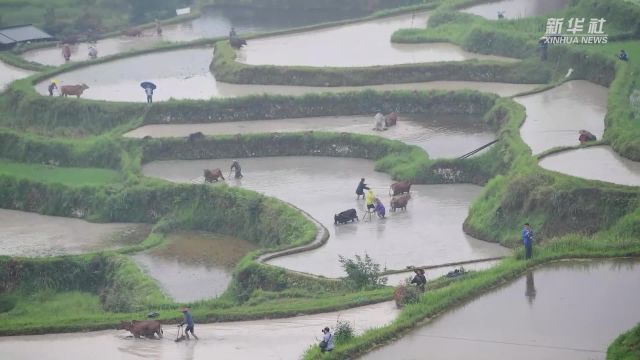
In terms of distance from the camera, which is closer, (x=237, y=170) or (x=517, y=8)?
(x=237, y=170)

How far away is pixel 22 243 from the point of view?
3372 cm

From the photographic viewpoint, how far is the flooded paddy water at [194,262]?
96.2 feet

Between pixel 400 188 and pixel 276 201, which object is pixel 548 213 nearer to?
pixel 400 188

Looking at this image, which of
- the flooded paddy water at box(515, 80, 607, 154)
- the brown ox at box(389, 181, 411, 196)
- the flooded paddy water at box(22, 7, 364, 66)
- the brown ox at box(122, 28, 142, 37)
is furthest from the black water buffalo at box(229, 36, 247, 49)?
the brown ox at box(389, 181, 411, 196)

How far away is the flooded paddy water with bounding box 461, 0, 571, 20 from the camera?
4784 cm

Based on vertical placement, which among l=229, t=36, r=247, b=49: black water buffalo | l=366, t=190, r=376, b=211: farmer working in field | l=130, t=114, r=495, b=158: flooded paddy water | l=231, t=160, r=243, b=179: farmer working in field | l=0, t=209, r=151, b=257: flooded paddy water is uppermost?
l=229, t=36, r=247, b=49: black water buffalo

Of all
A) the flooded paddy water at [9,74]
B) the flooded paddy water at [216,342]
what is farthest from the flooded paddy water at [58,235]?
the flooded paddy water at [9,74]

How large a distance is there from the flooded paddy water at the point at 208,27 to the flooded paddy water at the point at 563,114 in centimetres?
1817

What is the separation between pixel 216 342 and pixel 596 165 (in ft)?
32.3

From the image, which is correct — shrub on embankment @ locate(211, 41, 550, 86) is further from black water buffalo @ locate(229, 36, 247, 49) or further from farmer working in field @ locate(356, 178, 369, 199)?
farmer working in field @ locate(356, 178, 369, 199)

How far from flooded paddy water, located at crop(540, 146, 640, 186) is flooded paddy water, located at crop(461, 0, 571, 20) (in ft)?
55.0

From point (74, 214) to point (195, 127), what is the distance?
540 centimetres

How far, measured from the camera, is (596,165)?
29.9m

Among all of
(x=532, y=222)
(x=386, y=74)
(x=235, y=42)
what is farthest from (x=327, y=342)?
(x=235, y=42)
